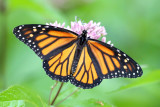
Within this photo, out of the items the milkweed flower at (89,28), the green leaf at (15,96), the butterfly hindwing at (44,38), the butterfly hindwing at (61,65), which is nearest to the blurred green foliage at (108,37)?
the green leaf at (15,96)

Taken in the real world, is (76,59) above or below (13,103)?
above

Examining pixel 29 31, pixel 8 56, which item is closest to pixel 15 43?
pixel 8 56

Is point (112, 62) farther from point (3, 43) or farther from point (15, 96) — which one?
point (3, 43)

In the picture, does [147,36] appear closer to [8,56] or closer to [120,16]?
[120,16]

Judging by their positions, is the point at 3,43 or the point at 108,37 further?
the point at 108,37

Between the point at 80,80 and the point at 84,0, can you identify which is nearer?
the point at 80,80

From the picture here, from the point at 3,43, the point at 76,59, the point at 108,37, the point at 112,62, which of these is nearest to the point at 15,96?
the point at 76,59
